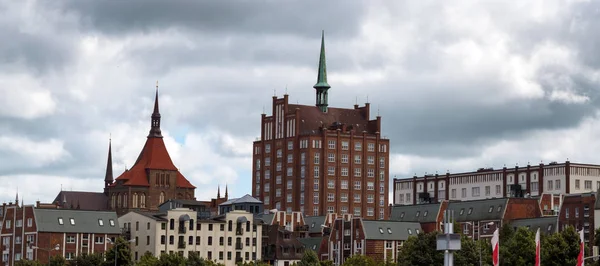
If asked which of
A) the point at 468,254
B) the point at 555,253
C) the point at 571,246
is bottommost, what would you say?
the point at 468,254

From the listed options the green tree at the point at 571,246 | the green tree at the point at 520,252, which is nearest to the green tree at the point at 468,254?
the green tree at the point at 520,252

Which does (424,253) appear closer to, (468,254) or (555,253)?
(468,254)

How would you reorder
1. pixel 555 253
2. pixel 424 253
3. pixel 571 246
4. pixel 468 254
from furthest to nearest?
pixel 424 253
pixel 468 254
pixel 571 246
pixel 555 253

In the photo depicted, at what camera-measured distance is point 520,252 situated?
192375 millimetres

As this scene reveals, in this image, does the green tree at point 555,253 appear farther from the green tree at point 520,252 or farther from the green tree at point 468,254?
the green tree at point 468,254

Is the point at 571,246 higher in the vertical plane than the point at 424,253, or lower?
higher

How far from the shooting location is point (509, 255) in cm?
19300

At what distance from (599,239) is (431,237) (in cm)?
2357

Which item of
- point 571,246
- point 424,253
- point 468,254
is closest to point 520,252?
point 468,254

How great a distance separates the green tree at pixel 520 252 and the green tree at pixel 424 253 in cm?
942

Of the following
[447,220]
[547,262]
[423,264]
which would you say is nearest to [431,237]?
[423,264]

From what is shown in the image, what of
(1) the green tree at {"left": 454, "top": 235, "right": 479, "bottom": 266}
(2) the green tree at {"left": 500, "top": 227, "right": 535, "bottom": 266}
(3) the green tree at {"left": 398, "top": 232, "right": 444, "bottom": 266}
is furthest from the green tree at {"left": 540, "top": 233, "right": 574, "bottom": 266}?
(3) the green tree at {"left": 398, "top": 232, "right": 444, "bottom": 266}

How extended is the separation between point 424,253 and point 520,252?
1312 centimetres

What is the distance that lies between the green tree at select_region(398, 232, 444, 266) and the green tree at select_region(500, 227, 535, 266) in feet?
30.9
